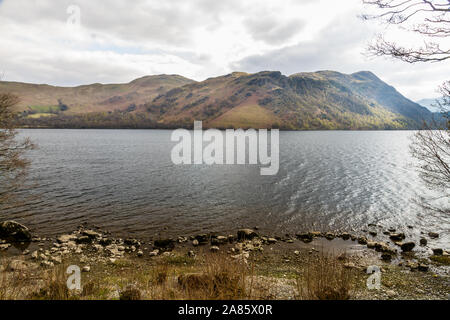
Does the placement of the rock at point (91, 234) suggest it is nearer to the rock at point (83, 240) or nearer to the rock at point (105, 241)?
the rock at point (83, 240)

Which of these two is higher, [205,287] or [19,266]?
[205,287]

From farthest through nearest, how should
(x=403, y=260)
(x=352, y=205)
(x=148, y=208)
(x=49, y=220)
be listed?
(x=352, y=205)
(x=148, y=208)
(x=49, y=220)
(x=403, y=260)

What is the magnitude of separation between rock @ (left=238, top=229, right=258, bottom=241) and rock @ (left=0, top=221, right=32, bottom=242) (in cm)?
1957

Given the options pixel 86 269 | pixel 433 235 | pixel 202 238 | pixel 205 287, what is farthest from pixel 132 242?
pixel 433 235

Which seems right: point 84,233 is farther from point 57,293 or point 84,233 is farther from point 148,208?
point 57,293

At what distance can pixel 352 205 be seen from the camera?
106ft

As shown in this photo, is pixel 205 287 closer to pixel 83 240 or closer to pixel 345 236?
pixel 83 240

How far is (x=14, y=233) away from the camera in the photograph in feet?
68.2

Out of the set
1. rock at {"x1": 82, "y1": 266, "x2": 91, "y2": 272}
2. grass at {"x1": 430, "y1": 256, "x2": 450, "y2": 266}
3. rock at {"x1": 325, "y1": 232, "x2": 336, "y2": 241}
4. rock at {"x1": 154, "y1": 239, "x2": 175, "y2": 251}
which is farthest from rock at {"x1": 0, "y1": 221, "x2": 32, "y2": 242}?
grass at {"x1": 430, "y1": 256, "x2": 450, "y2": 266}

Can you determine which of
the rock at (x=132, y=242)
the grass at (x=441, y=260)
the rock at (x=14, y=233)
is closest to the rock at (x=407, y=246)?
the grass at (x=441, y=260)

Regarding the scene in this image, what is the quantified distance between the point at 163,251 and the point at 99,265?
496 cm

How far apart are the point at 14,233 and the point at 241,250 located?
2100 centimetres

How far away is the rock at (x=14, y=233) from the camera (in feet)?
67.4
